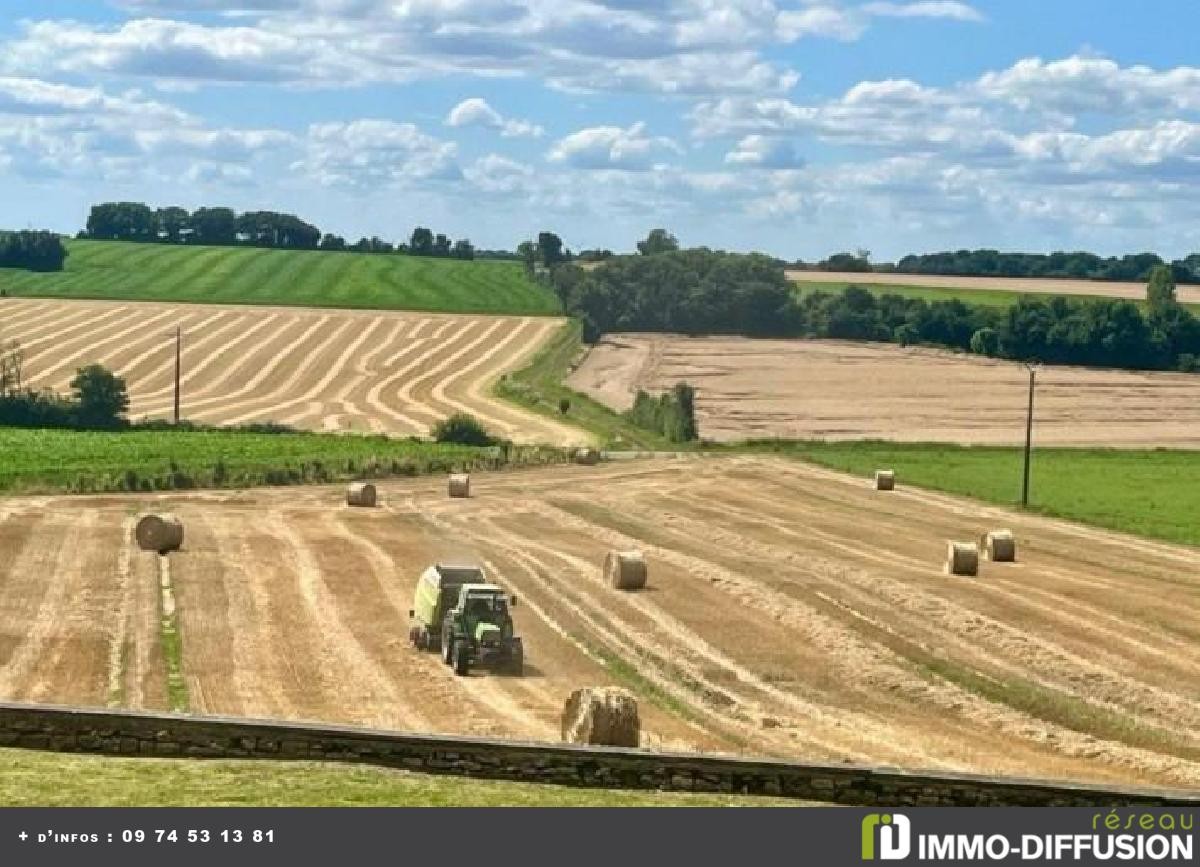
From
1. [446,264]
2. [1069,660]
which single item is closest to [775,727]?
[1069,660]

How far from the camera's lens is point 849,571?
1935 inches

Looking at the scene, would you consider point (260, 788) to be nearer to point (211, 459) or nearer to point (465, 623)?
point (465, 623)

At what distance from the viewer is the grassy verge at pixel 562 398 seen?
89.7 meters

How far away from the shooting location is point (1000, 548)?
51.5m

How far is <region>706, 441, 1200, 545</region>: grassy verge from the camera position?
6425 cm

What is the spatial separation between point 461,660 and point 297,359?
84454 millimetres

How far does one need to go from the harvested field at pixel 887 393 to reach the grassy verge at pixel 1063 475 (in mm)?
4112

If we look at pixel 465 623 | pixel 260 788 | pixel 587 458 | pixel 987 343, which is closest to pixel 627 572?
pixel 465 623

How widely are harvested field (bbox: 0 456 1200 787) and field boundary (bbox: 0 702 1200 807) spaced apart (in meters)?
7.63

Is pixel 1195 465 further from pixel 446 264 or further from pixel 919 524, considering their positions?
pixel 446 264

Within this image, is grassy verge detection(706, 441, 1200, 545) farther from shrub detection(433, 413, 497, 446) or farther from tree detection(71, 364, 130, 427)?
tree detection(71, 364, 130, 427)
